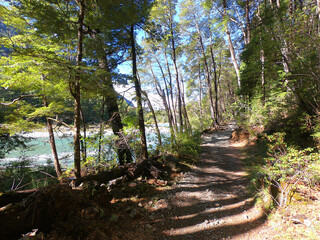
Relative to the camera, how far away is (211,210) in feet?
9.86

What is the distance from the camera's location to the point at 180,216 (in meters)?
2.92

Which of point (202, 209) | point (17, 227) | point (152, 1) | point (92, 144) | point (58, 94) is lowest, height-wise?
point (202, 209)

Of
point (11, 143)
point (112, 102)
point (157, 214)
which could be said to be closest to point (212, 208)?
point (157, 214)

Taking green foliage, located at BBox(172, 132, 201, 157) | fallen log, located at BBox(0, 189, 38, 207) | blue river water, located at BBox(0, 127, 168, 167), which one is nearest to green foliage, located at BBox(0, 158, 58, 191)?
blue river water, located at BBox(0, 127, 168, 167)

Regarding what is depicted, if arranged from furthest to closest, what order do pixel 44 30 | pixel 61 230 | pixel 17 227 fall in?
pixel 44 30, pixel 61 230, pixel 17 227

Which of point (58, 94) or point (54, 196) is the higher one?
point (58, 94)

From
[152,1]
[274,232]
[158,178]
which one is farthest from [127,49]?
[274,232]

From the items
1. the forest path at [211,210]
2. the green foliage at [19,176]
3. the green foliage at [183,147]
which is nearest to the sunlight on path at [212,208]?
the forest path at [211,210]

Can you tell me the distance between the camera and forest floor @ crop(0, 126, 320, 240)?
1.92 metres

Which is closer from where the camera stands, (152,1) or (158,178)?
(158,178)

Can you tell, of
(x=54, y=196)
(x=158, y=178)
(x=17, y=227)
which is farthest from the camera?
(x=158, y=178)

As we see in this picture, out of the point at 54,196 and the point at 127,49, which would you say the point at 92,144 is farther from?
the point at 127,49

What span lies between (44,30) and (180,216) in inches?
216

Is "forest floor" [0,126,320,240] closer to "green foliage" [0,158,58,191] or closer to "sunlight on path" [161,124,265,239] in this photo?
"sunlight on path" [161,124,265,239]
